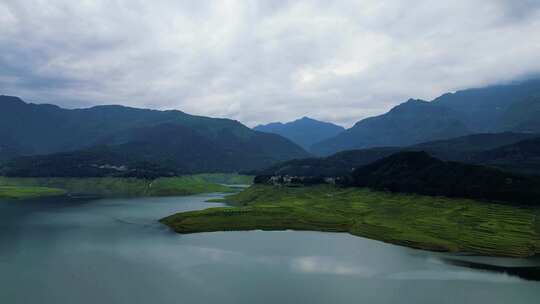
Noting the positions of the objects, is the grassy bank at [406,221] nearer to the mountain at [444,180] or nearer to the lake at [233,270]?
the mountain at [444,180]

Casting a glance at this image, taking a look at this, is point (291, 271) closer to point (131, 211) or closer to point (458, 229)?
point (458, 229)

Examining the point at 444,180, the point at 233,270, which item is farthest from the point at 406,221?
the point at 233,270

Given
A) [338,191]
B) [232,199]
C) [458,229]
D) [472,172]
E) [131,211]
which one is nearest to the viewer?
[458,229]

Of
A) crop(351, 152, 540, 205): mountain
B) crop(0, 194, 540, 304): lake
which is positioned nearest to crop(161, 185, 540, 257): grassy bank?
crop(351, 152, 540, 205): mountain

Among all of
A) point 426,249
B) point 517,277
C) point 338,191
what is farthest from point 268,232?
point 338,191

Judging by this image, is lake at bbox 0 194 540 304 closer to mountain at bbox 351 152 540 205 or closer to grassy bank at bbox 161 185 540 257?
grassy bank at bbox 161 185 540 257

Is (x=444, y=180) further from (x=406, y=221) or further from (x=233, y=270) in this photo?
(x=233, y=270)

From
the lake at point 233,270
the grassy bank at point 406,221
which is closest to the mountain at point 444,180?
the grassy bank at point 406,221
